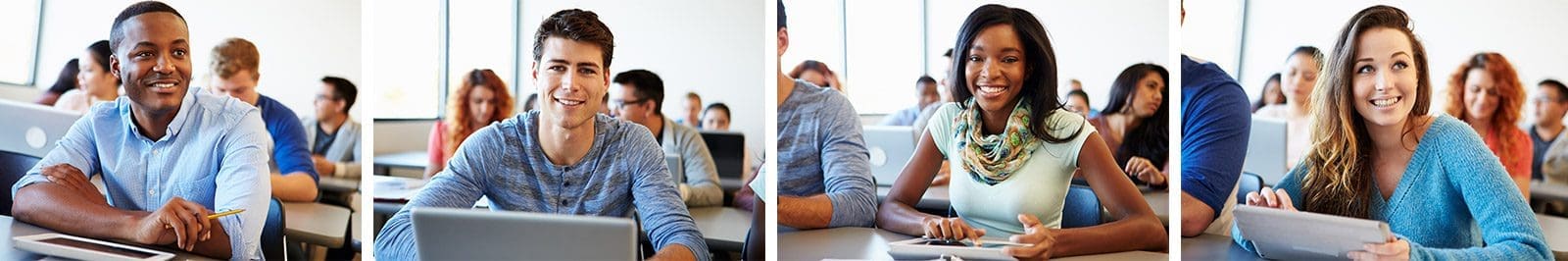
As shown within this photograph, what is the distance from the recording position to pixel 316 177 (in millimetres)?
3668

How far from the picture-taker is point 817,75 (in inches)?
138

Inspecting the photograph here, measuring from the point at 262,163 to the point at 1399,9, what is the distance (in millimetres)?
3165

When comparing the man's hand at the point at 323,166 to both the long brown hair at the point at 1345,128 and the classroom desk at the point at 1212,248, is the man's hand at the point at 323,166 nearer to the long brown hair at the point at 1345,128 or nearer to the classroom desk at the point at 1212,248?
the classroom desk at the point at 1212,248

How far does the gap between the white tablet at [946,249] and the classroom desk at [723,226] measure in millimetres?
429

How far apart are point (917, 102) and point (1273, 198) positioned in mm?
969

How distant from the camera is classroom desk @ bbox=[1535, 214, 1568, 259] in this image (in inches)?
123

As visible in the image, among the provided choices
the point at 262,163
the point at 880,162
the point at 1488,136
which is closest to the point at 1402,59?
the point at 1488,136

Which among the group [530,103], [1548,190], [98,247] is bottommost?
[98,247]

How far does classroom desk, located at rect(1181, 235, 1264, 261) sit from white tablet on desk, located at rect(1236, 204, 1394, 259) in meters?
0.04

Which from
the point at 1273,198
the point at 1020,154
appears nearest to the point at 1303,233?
the point at 1273,198

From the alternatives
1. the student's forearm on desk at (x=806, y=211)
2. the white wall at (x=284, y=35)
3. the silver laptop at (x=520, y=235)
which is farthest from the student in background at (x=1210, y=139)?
the white wall at (x=284, y=35)

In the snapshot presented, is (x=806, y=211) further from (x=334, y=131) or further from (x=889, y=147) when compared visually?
(x=334, y=131)

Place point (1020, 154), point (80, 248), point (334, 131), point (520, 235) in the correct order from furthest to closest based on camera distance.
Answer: point (334, 131)
point (80, 248)
point (1020, 154)
point (520, 235)

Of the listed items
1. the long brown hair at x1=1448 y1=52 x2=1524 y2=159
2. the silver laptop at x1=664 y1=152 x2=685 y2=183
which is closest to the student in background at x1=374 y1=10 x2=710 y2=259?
the silver laptop at x1=664 y1=152 x2=685 y2=183
